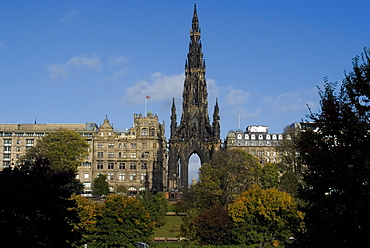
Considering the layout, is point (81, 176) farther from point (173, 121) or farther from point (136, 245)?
point (136, 245)

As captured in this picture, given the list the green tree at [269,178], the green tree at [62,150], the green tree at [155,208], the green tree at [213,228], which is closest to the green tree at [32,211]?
the green tree at [213,228]

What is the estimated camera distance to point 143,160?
13325 centimetres

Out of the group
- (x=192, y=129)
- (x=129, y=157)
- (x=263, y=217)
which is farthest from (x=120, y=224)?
(x=192, y=129)

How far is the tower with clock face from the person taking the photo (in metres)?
133

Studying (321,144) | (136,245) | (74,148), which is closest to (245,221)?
(136,245)

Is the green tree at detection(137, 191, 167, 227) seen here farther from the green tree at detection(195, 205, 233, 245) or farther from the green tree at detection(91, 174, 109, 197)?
the green tree at detection(91, 174, 109, 197)

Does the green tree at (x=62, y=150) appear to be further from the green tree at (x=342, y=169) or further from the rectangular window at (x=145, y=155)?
the green tree at (x=342, y=169)

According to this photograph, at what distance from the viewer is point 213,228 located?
62.4 m

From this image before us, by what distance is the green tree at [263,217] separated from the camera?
6284cm

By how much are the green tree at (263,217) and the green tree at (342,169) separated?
33073 mm

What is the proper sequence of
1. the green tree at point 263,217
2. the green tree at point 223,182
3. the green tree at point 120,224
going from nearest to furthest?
1. the green tree at point 120,224
2. the green tree at point 263,217
3. the green tree at point 223,182

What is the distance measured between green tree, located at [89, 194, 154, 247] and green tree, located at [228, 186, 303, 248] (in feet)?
37.9

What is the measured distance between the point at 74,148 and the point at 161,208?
1264 inches

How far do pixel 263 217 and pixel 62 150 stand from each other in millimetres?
58491
